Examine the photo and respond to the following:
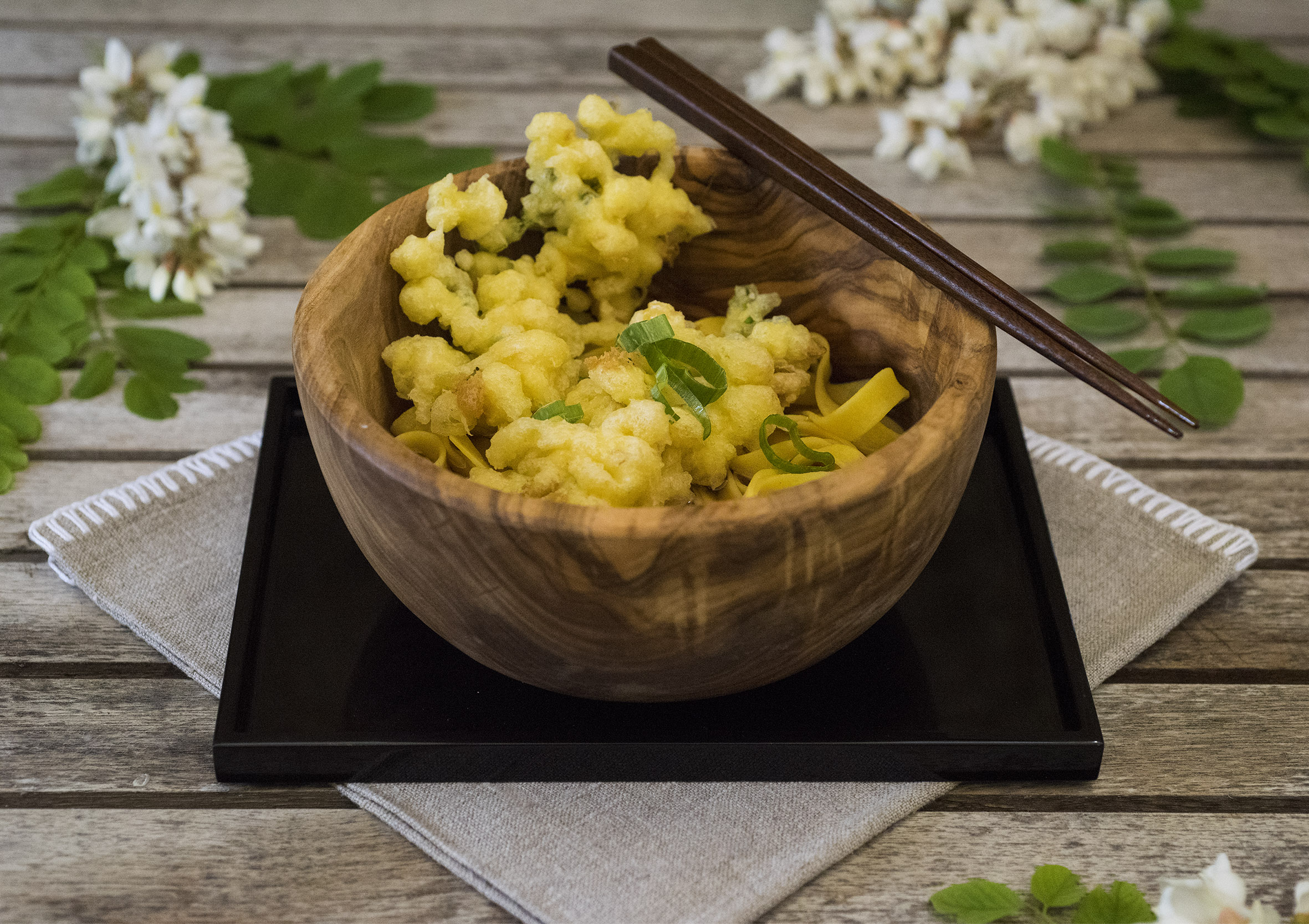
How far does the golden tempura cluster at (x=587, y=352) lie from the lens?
83 centimetres

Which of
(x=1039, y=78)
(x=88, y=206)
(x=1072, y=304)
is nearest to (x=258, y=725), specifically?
(x=88, y=206)

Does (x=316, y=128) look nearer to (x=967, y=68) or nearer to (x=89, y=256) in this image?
(x=89, y=256)

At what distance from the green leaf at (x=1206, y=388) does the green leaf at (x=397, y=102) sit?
3.18 feet

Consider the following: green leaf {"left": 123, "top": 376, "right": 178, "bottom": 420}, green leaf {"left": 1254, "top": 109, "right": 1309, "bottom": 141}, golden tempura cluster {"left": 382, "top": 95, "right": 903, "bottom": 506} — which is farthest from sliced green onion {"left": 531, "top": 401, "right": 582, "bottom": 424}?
green leaf {"left": 1254, "top": 109, "right": 1309, "bottom": 141}

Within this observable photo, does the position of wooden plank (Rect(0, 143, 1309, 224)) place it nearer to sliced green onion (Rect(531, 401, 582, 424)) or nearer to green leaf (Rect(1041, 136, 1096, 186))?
green leaf (Rect(1041, 136, 1096, 186))

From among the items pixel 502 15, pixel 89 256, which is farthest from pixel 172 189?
pixel 502 15

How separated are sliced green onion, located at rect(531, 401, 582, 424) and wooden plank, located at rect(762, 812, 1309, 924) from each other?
1.10 ft

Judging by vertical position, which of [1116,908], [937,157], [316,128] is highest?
[937,157]

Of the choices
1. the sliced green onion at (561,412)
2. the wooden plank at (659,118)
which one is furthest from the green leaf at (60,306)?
the sliced green onion at (561,412)

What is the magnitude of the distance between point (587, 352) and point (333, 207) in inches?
23.8

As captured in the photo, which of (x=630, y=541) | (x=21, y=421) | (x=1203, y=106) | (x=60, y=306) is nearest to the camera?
(x=630, y=541)

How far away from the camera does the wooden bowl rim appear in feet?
2.27

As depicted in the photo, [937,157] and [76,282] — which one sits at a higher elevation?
[937,157]

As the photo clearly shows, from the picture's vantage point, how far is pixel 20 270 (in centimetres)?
134
